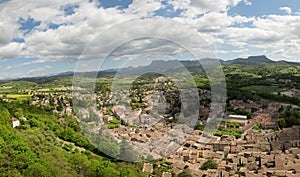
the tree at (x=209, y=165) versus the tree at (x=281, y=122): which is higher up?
the tree at (x=281, y=122)

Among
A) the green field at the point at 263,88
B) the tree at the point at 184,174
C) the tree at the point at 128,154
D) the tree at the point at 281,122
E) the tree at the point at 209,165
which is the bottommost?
the tree at the point at 209,165

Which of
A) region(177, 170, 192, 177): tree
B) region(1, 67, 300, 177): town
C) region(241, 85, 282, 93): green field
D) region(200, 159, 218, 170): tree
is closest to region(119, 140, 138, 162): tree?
region(1, 67, 300, 177): town

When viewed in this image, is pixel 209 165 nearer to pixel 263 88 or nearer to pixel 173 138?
pixel 173 138

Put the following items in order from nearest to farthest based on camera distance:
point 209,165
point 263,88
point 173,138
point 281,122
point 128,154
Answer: point 173,138
point 128,154
point 209,165
point 281,122
point 263,88

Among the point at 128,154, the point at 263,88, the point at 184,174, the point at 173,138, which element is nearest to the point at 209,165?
the point at 184,174

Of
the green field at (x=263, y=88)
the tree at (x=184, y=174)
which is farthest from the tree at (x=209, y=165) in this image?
the green field at (x=263, y=88)

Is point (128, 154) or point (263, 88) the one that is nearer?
point (128, 154)

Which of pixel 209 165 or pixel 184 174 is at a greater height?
pixel 184 174

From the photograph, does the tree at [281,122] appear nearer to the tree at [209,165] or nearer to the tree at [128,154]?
the tree at [209,165]

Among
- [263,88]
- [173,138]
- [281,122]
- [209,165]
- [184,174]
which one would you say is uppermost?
[263,88]

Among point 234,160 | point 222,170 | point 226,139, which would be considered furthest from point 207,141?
point 222,170

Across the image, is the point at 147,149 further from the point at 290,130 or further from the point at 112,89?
the point at 290,130
